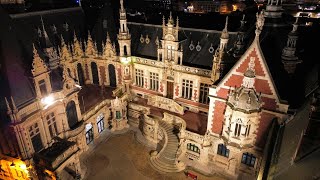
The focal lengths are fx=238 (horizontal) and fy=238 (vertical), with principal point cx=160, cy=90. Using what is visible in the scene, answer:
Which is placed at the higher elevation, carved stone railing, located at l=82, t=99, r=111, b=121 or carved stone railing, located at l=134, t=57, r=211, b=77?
carved stone railing, located at l=134, t=57, r=211, b=77

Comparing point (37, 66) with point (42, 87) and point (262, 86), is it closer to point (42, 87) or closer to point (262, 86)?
point (42, 87)

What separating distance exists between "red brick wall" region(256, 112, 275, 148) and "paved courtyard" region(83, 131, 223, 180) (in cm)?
786

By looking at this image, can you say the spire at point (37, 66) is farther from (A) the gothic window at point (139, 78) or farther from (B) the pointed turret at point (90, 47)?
(A) the gothic window at point (139, 78)

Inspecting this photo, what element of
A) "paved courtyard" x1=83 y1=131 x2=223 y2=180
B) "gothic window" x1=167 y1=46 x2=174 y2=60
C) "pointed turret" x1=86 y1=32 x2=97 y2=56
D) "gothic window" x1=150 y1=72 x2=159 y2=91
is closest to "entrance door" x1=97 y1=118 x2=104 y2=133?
"paved courtyard" x1=83 y1=131 x2=223 y2=180

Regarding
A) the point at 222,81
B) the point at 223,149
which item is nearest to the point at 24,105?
the point at 222,81

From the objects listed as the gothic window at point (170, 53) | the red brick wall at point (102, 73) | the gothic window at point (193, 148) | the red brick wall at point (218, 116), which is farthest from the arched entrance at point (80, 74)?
the red brick wall at point (218, 116)

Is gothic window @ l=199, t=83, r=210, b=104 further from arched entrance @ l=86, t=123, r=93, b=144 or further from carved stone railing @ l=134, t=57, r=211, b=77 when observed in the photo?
arched entrance @ l=86, t=123, r=93, b=144

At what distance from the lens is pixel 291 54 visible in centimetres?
2625

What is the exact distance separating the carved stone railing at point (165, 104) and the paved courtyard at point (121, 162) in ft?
22.4

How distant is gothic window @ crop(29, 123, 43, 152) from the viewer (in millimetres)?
28147

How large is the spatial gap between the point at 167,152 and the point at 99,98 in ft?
49.9

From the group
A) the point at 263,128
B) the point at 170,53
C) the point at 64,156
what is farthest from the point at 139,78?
the point at 263,128

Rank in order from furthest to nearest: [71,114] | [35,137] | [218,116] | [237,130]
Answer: [71,114] → [218,116] → [237,130] → [35,137]

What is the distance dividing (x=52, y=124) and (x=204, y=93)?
74.1 feet
